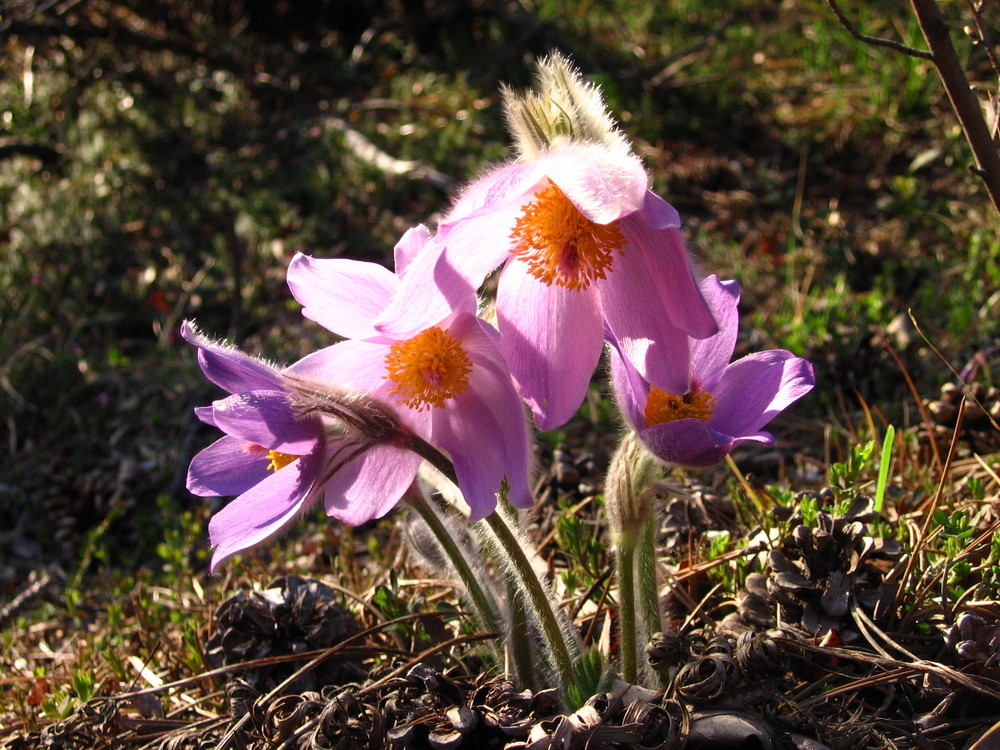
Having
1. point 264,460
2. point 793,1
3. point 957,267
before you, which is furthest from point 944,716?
point 793,1

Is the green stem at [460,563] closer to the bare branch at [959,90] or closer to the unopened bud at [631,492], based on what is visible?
the unopened bud at [631,492]

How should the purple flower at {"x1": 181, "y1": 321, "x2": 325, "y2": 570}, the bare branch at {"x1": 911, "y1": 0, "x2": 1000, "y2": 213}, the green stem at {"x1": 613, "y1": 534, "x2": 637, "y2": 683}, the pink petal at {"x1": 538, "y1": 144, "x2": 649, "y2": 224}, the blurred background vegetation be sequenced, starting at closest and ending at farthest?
1. the pink petal at {"x1": 538, "y1": 144, "x2": 649, "y2": 224}
2. the purple flower at {"x1": 181, "y1": 321, "x2": 325, "y2": 570}
3. the green stem at {"x1": 613, "y1": 534, "x2": 637, "y2": 683}
4. the bare branch at {"x1": 911, "y1": 0, "x2": 1000, "y2": 213}
5. the blurred background vegetation

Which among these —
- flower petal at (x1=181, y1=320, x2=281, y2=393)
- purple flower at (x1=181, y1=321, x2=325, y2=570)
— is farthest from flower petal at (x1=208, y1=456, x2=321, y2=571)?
flower petal at (x1=181, y1=320, x2=281, y2=393)

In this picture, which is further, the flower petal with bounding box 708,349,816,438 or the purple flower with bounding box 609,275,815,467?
the flower petal with bounding box 708,349,816,438

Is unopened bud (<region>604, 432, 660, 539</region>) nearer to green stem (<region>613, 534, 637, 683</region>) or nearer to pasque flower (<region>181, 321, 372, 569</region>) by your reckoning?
green stem (<region>613, 534, 637, 683</region>)

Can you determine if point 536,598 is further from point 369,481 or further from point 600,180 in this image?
point 600,180

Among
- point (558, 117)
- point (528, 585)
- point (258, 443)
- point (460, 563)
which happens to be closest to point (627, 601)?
point (528, 585)

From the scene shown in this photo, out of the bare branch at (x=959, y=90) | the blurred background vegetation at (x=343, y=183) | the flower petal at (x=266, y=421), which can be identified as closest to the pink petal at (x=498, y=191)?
the flower petal at (x=266, y=421)
